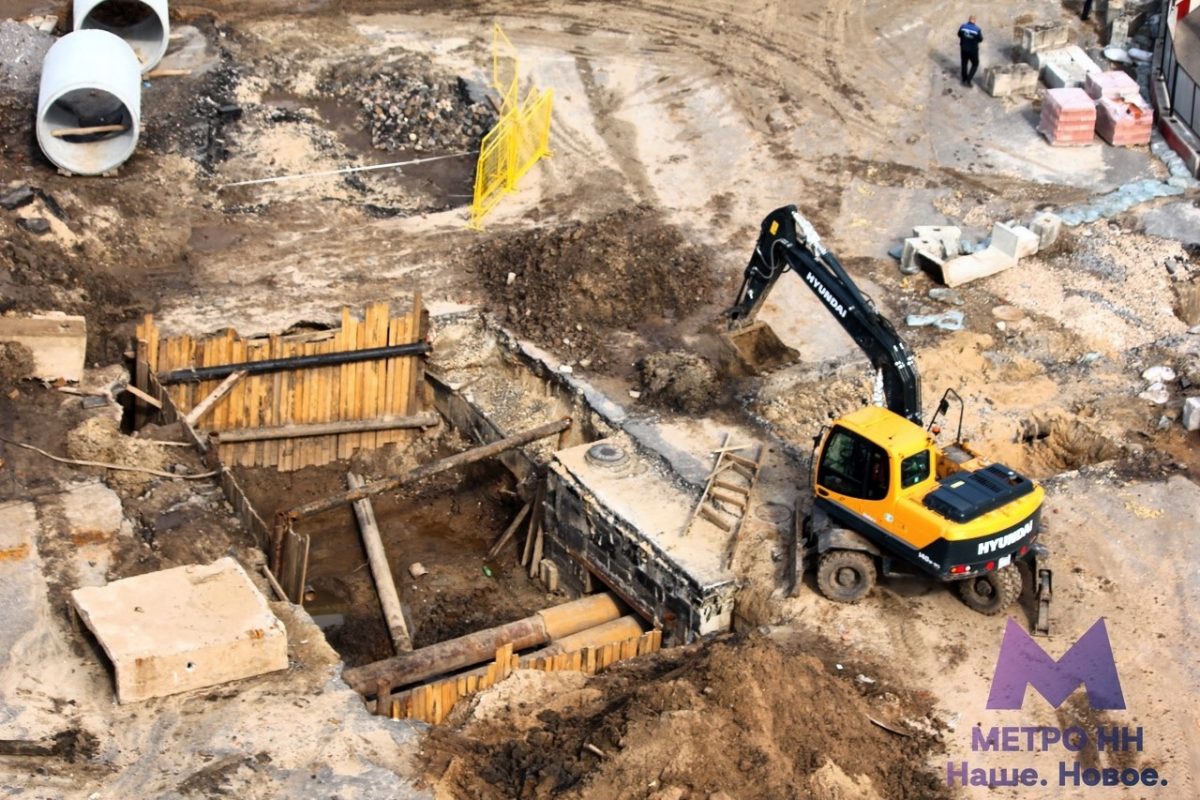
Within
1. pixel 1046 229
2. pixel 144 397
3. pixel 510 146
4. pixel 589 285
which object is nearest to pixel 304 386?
pixel 144 397

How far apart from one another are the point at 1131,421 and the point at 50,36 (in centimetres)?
1881

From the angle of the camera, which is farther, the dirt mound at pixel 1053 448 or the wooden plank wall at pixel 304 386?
the wooden plank wall at pixel 304 386

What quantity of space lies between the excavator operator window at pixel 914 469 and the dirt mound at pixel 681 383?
13.7 feet

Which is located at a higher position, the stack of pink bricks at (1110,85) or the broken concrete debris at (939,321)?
the stack of pink bricks at (1110,85)

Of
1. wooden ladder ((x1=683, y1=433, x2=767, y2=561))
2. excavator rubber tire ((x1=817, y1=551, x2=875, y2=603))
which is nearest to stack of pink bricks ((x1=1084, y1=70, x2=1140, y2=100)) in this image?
wooden ladder ((x1=683, y1=433, x2=767, y2=561))

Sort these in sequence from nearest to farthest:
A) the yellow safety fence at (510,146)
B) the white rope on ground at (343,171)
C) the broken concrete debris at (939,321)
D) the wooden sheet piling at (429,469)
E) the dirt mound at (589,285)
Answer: the wooden sheet piling at (429,469)
the dirt mound at (589,285)
the broken concrete debris at (939,321)
the yellow safety fence at (510,146)
the white rope on ground at (343,171)

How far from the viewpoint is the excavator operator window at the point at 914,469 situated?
1534 cm

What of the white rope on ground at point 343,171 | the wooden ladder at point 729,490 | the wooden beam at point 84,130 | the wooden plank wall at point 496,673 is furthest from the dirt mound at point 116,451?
the wooden beam at point 84,130

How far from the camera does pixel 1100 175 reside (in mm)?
24531

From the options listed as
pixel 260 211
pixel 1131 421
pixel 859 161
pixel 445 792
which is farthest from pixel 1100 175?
pixel 445 792

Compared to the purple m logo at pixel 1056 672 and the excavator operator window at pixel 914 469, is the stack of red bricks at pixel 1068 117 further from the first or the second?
the purple m logo at pixel 1056 672

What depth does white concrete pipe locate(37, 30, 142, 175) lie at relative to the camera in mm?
23078

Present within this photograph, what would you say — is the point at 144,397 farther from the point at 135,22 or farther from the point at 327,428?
the point at 135,22

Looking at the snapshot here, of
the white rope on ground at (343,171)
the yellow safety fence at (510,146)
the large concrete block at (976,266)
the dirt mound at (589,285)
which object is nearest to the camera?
the dirt mound at (589,285)
